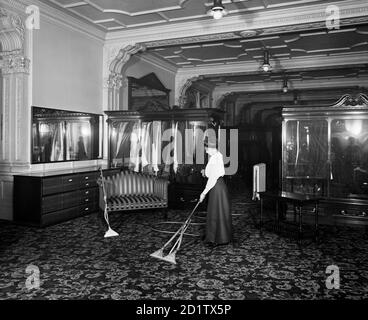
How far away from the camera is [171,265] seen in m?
4.30

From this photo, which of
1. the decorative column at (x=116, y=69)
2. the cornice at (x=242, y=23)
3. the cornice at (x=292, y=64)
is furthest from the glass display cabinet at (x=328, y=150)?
the decorative column at (x=116, y=69)

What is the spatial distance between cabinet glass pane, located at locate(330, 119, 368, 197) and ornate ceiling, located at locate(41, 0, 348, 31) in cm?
250

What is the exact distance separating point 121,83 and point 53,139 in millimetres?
2565

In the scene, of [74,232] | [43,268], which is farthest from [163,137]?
[43,268]

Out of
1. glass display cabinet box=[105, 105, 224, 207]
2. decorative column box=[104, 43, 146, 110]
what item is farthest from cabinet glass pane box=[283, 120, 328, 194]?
decorative column box=[104, 43, 146, 110]

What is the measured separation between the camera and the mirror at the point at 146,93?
31.3 feet

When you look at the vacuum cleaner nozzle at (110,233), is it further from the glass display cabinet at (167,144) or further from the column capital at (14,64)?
the column capital at (14,64)

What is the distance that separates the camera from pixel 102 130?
335 inches

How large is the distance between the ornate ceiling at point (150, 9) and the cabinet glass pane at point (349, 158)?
2.50 m

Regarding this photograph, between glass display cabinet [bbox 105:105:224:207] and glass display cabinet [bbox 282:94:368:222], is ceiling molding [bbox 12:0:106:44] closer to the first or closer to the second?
glass display cabinet [bbox 105:105:224:207]

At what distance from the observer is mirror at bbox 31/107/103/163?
6645 millimetres

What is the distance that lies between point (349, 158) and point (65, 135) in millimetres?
5877

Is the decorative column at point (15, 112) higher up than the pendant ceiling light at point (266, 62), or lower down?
lower down
